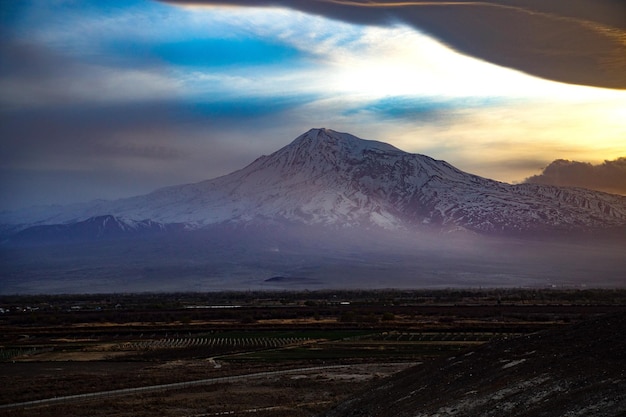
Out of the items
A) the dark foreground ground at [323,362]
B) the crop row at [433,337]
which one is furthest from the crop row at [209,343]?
the crop row at [433,337]

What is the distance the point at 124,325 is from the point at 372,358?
3874 cm

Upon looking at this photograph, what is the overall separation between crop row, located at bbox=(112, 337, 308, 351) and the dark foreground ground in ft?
0.48

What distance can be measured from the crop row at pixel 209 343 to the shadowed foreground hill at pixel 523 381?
108ft

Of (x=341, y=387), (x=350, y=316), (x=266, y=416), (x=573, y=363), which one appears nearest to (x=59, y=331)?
(x=350, y=316)

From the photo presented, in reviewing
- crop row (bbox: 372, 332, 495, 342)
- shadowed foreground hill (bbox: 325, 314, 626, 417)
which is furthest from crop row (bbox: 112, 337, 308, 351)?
shadowed foreground hill (bbox: 325, 314, 626, 417)

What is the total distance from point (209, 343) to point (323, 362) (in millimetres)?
15770

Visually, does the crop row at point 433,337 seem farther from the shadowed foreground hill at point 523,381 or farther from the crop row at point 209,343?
the shadowed foreground hill at point 523,381

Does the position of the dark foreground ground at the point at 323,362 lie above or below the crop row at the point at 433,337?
above

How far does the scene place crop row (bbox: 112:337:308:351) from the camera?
53125 millimetres

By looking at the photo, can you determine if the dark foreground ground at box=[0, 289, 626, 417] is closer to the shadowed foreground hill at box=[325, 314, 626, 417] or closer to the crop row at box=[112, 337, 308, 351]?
the shadowed foreground hill at box=[325, 314, 626, 417]

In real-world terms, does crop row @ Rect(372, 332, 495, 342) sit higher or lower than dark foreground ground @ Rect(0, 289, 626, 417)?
lower

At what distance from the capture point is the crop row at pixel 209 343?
53.1 meters

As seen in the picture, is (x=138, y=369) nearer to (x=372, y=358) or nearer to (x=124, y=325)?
(x=372, y=358)

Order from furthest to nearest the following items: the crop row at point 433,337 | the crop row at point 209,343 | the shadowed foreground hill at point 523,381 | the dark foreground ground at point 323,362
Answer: the crop row at point 209,343 < the crop row at point 433,337 < the dark foreground ground at point 323,362 < the shadowed foreground hill at point 523,381
